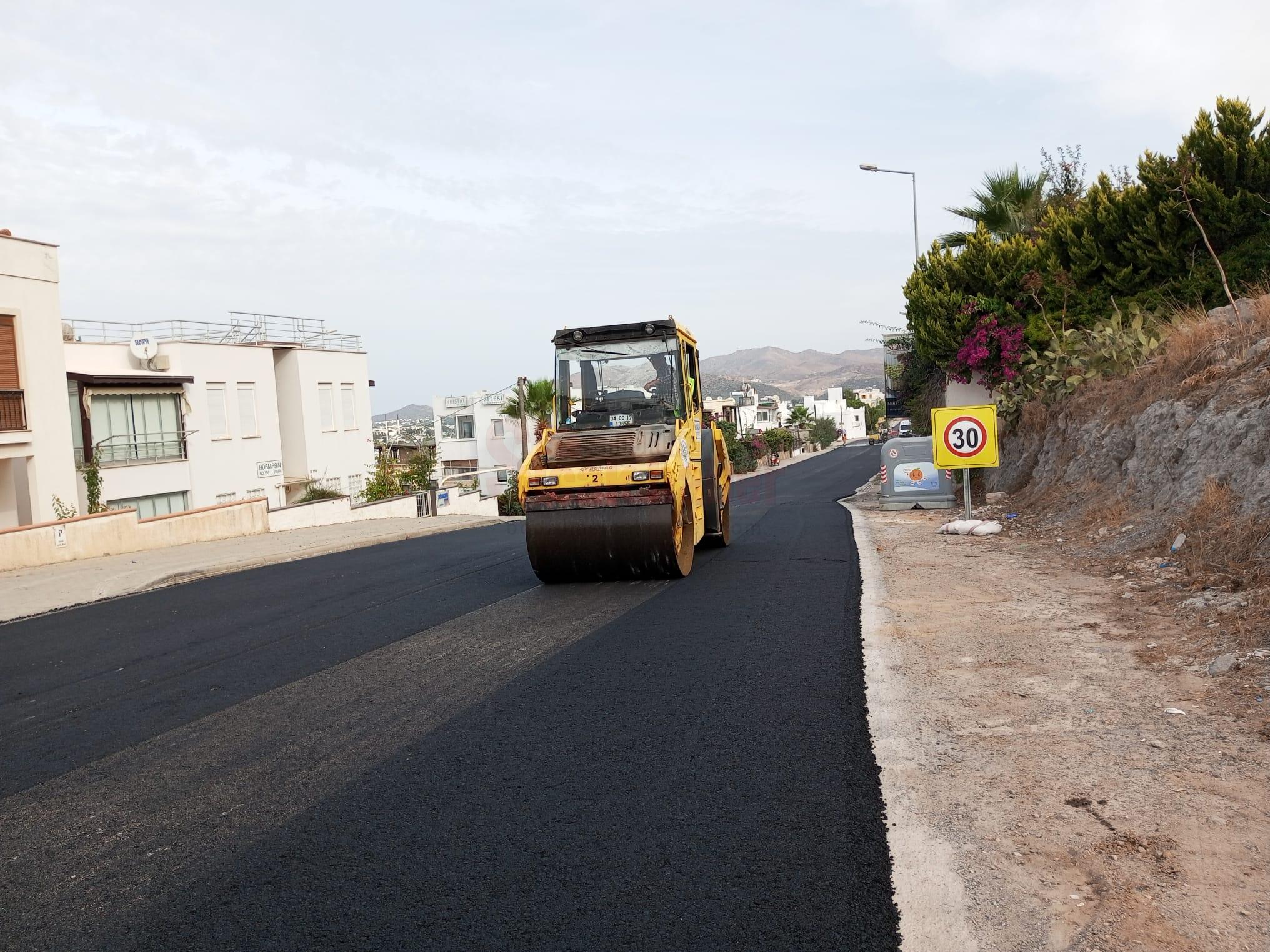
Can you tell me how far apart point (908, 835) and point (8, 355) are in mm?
24187

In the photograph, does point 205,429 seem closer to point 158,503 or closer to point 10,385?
point 158,503

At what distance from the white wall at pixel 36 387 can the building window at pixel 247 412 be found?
11.4 metres

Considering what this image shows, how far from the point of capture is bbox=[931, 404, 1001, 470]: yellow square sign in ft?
54.4

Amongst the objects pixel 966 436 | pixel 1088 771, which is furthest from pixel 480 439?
pixel 1088 771

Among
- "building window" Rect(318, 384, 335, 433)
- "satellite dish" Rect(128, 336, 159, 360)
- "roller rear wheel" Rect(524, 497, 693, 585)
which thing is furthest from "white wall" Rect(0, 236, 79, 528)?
"roller rear wheel" Rect(524, 497, 693, 585)

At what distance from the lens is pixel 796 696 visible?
21.6 ft

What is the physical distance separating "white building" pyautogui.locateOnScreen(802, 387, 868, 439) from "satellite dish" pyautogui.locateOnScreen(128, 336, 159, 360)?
14119 centimetres

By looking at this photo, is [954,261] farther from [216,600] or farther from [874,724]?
[874,724]

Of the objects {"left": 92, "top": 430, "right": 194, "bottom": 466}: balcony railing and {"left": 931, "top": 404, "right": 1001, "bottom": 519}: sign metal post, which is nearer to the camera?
{"left": 931, "top": 404, "right": 1001, "bottom": 519}: sign metal post

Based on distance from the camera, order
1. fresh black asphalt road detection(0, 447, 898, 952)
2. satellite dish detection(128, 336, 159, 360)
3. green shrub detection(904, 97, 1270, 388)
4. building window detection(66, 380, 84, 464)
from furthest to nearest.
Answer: satellite dish detection(128, 336, 159, 360), building window detection(66, 380, 84, 464), green shrub detection(904, 97, 1270, 388), fresh black asphalt road detection(0, 447, 898, 952)

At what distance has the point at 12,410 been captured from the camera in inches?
894

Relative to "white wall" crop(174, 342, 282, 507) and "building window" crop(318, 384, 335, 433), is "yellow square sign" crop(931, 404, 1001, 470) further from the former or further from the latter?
"building window" crop(318, 384, 335, 433)

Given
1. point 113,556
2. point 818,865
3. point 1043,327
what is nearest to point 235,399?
point 113,556

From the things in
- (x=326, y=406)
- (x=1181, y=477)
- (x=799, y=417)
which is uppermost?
(x=326, y=406)
